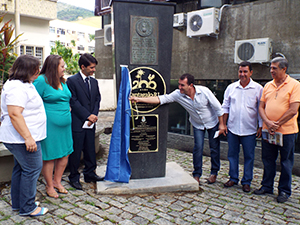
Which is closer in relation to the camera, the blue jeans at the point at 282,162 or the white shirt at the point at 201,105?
the blue jeans at the point at 282,162

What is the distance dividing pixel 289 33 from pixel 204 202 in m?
4.13

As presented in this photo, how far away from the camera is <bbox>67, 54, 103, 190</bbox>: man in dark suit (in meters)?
3.90

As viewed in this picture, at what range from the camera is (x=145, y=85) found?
13.8ft

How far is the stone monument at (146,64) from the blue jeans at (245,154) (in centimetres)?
107

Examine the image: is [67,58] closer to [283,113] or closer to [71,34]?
[71,34]

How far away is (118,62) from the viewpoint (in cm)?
404

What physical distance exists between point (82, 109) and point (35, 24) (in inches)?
696

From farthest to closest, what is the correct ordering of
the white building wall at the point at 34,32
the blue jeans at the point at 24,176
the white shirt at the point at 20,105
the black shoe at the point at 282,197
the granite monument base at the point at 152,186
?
the white building wall at the point at 34,32
the granite monument base at the point at 152,186
the black shoe at the point at 282,197
the blue jeans at the point at 24,176
the white shirt at the point at 20,105

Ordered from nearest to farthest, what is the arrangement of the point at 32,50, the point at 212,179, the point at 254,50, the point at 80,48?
the point at 212,179, the point at 254,50, the point at 32,50, the point at 80,48

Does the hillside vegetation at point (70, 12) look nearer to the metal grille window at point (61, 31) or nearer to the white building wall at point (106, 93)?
the metal grille window at point (61, 31)

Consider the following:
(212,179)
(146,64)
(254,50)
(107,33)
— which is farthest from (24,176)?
(107,33)

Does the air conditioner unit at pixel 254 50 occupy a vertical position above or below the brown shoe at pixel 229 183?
above

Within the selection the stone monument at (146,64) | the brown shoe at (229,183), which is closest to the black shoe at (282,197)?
the brown shoe at (229,183)

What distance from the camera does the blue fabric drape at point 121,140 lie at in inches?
156
